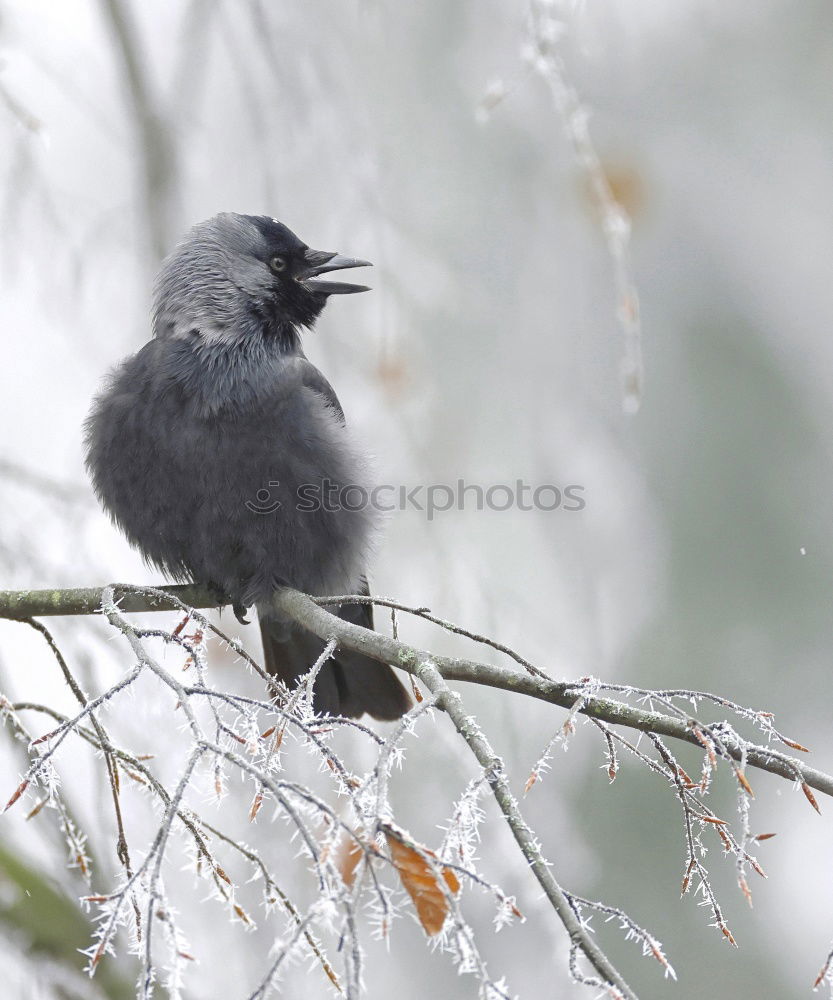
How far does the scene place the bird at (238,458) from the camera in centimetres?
358

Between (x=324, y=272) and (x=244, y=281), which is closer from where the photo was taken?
(x=244, y=281)

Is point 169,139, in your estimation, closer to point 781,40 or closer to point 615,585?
point 615,585

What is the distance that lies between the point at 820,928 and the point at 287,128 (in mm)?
5402

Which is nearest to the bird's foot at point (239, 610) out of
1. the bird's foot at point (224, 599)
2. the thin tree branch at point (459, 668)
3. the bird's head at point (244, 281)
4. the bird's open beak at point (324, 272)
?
the bird's foot at point (224, 599)

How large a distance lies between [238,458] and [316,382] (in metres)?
0.49

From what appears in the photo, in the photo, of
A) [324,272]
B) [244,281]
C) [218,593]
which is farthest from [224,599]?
[324,272]

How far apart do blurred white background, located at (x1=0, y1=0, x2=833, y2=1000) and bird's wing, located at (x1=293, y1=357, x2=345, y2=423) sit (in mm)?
127

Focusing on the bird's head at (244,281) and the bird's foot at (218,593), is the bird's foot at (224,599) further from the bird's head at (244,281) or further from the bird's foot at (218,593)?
the bird's head at (244,281)

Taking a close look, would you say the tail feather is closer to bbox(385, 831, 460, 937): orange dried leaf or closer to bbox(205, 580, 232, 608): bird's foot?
bbox(205, 580, 232, 608): bird's foot

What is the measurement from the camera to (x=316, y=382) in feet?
12.8

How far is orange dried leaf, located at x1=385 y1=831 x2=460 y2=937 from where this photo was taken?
5.76 ft

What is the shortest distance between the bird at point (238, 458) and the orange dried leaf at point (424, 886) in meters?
1.92

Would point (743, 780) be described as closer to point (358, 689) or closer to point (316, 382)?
point (358, 689)
